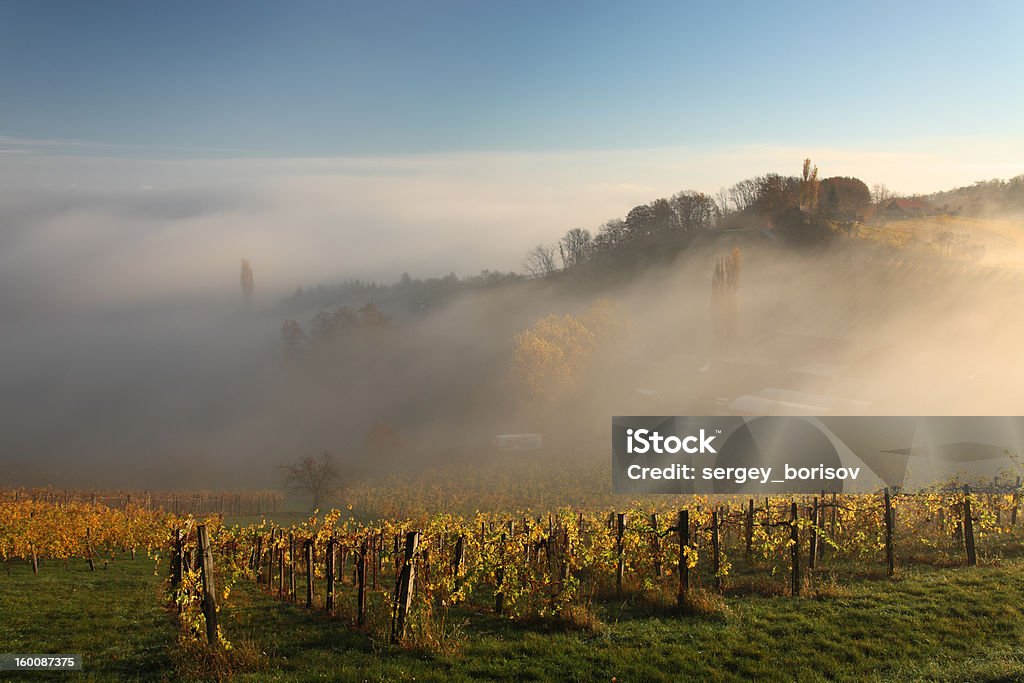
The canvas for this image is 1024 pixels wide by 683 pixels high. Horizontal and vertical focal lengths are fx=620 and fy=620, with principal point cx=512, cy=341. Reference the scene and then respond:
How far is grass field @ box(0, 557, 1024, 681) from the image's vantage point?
11.7 meters

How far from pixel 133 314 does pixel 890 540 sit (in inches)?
7674

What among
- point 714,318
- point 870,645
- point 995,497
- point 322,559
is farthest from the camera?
point 714,318

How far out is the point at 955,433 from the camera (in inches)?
1778

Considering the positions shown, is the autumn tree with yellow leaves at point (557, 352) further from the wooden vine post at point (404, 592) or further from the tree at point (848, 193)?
the tree at point (848, 193)

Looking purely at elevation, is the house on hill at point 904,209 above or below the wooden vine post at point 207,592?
above

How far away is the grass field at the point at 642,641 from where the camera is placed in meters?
11.7

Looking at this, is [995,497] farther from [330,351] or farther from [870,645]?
[330,351]

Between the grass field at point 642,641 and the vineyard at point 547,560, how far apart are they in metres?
0.57

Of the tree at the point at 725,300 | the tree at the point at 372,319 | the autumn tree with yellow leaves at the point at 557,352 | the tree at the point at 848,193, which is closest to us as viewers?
the autumn tree with yellow leaves at the point at 557,352

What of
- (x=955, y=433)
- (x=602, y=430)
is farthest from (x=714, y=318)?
(x=955, y=433)

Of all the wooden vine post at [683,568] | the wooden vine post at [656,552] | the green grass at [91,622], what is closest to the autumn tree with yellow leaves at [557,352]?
the green grass at [91,622]

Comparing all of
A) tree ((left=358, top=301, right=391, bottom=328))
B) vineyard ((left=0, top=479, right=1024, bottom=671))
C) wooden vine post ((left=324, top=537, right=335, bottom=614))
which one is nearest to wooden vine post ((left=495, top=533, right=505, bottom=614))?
vineyard ((left=0, top=479, right=1024, bottom=671))

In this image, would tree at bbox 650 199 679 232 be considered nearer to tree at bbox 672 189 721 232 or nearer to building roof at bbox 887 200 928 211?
tree at bbox 672 189 721 232

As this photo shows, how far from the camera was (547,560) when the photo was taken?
58.4ft
